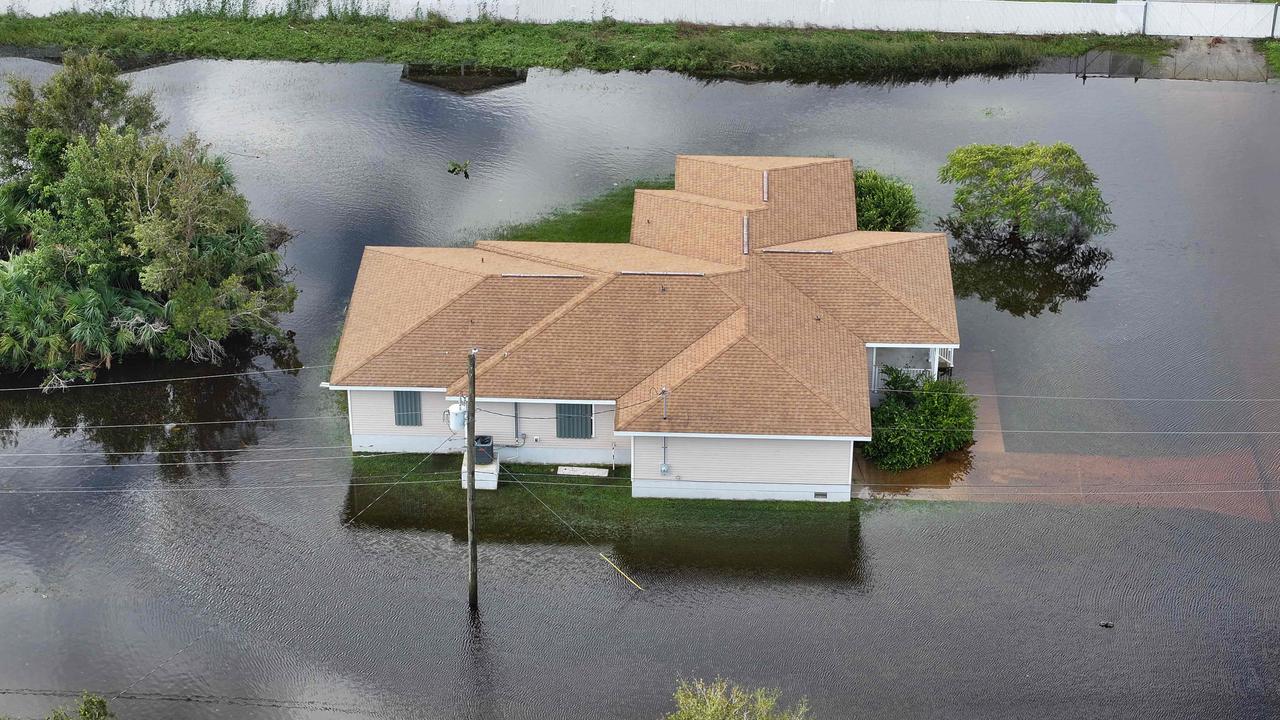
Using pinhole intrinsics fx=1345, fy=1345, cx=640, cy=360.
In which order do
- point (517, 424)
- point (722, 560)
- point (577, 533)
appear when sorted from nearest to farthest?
1. point (722, 560)
2. point (577, 533)
3. point (517, 424)

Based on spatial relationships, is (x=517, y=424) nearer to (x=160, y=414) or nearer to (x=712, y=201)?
(x=160, y=414)

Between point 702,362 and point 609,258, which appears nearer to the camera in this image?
point 702,362

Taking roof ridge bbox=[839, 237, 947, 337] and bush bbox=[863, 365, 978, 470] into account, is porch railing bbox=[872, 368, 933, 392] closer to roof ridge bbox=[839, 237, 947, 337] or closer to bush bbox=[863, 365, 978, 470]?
bush bbox=[863, 365, 978, 470]

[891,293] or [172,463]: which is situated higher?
[891,293]

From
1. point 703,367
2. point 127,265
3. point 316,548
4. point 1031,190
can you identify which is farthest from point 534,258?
point 1031,190

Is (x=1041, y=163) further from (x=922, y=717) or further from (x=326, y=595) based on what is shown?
(x=326, y=595)

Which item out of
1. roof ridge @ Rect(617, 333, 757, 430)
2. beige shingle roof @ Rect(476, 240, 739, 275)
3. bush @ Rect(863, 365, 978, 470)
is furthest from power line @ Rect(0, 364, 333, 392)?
bush @ Rect(863, 365, 978, 470)
